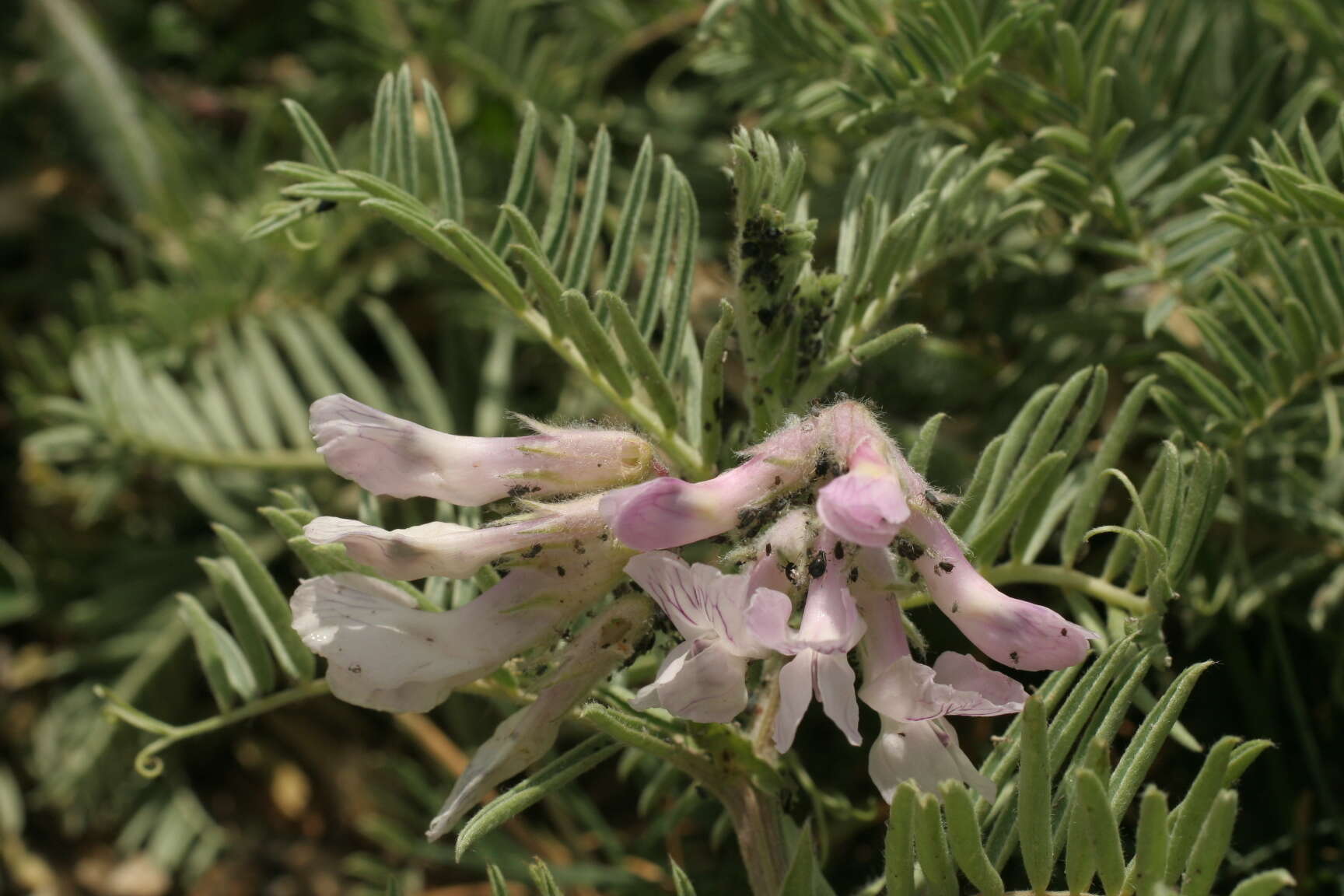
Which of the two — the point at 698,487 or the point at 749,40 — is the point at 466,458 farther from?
the point at 749,40

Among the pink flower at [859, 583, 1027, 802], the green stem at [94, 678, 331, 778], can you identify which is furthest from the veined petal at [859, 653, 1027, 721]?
the green stem at [94, 678, 331, 778]

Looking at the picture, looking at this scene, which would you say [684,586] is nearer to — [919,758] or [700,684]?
[700,684]

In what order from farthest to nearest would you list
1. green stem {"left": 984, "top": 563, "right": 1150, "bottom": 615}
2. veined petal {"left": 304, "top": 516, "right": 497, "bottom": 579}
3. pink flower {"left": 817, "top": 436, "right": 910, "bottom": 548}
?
green stem {"left": 984, "top": 563, "right": 1150, "bottom": 615} → veined petal {"left": 304, "top": 516, "right": 497, "bottom": 579} → pink flower {"left": 817, "top": 436, "right": 910, "bottom": 548}

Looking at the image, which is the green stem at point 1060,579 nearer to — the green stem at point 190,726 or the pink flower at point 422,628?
the pink flower at point 422,628

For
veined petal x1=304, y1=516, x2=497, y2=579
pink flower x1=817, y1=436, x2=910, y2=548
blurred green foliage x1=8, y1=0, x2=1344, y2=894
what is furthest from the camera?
blurred green foliage x1=8, y1=0, x2=1344, y2=894

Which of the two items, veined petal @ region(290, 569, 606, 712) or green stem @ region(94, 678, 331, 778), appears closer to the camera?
veined petal @ region(290, 569, 606, 712)

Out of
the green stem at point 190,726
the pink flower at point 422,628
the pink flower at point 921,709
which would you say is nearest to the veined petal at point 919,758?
the pink flower at point 921,709

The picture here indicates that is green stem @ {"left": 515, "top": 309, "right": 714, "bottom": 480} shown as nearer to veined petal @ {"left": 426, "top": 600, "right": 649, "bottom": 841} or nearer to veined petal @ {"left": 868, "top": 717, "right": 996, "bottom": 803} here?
veined petal @ {"left": 426, "top": 600, "right": 649, "bottom": 841}

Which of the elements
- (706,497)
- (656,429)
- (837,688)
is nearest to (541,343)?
(656,429)
